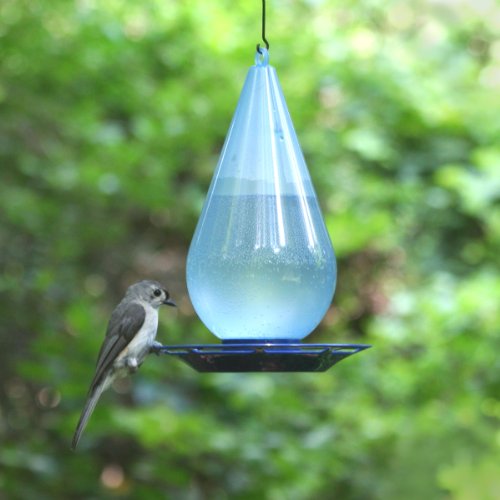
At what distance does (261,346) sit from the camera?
10.9 ft

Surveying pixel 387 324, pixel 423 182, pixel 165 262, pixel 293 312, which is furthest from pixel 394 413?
pixel 293 312

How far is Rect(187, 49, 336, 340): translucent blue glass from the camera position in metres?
3.59

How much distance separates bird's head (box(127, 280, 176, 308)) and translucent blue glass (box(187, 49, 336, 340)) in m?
0.25

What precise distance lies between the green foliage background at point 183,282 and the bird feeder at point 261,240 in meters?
2.91

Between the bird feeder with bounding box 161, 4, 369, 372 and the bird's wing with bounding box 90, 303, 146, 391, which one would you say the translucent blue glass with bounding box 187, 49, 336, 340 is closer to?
the bird feeder with bounding box 161, 4, 369, 372

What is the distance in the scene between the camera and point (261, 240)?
361 centimetres

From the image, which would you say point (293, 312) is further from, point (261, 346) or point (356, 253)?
point (356, 253)

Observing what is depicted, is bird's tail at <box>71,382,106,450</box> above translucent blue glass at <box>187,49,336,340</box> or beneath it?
beneath

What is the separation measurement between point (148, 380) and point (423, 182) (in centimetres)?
389

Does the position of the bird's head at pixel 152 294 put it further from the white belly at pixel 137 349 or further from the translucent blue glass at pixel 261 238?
the translucent blue glass at pixel 261 238

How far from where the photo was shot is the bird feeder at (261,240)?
359cm

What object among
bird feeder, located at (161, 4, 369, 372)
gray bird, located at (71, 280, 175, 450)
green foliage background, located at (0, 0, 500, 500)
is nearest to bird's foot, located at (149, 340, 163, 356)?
gray bird, located at (71, 280, 175, 450)

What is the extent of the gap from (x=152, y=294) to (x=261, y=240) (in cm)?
60

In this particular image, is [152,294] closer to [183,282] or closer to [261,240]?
[261,240]
